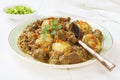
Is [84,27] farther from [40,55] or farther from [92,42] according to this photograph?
[40,55]

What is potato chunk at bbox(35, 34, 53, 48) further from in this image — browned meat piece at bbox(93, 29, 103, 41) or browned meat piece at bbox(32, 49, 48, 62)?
browned meat piece at bbox(93, 29, 103, 41)

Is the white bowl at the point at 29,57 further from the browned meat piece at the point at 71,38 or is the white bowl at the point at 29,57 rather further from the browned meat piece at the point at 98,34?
the browned meat piece at the point at 71,38

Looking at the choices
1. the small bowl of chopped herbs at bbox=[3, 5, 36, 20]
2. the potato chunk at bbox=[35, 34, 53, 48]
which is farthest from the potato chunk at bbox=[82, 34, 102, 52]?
the small bowl of chopped herbs at bbox=[3, 5, 36, 20]

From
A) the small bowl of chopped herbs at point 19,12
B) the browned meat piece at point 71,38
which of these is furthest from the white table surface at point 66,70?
the browned meat piece at point 71,38

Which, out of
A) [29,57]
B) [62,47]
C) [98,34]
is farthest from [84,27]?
[29,57]

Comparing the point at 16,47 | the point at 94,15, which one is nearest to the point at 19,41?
the point at 16,47
